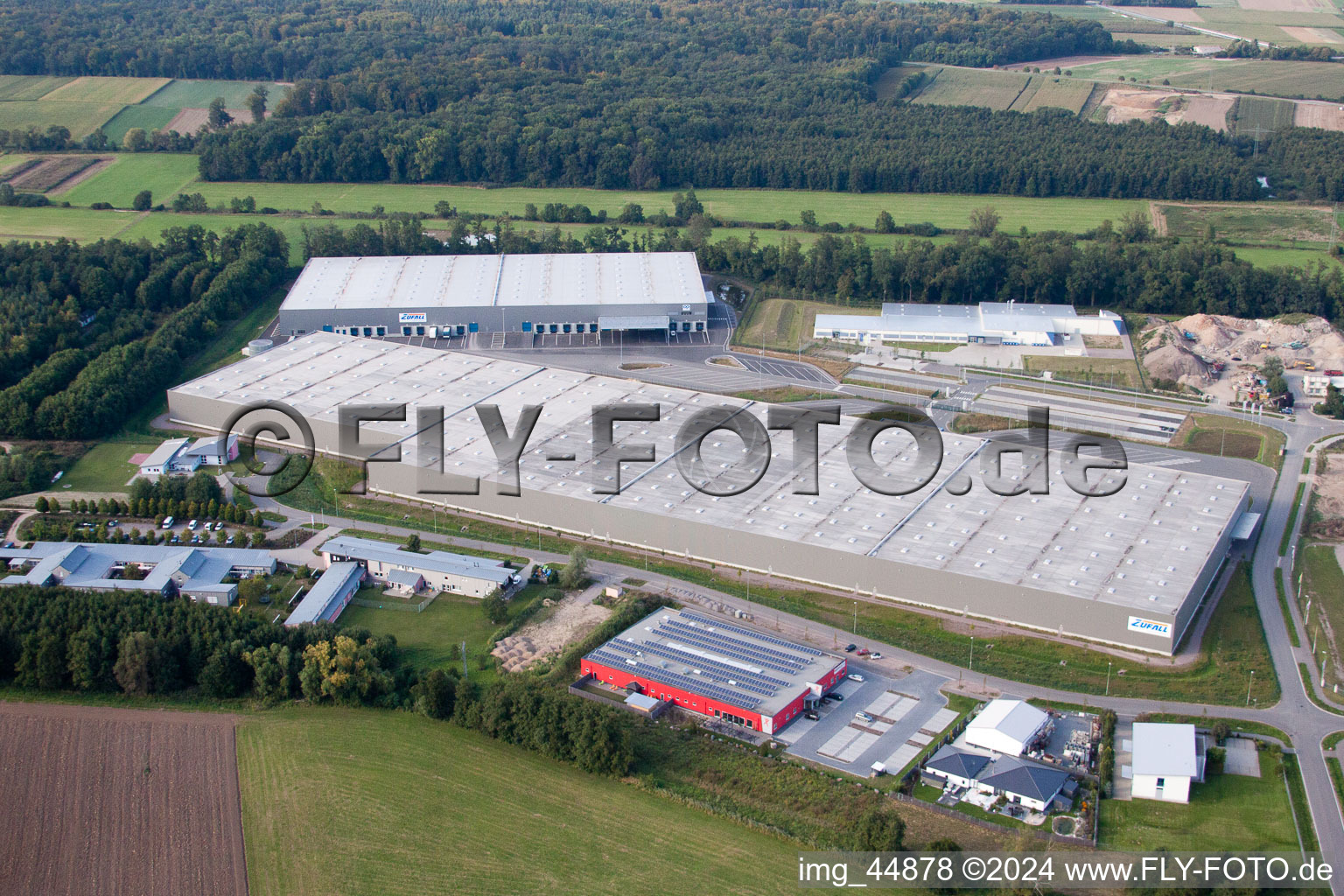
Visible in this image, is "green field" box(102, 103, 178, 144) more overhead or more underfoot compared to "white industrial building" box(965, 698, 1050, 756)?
more overhead

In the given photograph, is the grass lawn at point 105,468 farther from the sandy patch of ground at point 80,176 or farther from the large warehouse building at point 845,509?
the sandy patch of ground at point 80,176

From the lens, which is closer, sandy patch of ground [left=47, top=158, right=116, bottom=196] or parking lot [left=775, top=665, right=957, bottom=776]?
parking lot [left=775, top=665, right=957, bottom=776]

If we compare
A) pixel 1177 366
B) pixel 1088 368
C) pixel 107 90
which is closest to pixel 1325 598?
pixel 1177 366

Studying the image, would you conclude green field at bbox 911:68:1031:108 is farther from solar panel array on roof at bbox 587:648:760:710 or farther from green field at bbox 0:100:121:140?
solar panel array on roof at bbox 587:648:760:710

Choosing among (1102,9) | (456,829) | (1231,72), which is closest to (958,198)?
(1231,72)

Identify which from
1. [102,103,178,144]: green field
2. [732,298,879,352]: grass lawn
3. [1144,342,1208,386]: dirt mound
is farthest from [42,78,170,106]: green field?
[1144,342,1208,386]: dirt mound

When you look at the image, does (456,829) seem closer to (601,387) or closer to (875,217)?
(601,387)

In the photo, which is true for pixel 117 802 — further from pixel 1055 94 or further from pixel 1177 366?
pixel 1055 94

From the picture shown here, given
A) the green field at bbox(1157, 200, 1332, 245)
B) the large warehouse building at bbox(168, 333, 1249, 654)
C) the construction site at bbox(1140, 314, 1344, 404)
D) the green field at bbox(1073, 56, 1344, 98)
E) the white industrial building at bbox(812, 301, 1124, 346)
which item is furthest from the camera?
the green field at bbox(1073, 56, 1344, 98)
